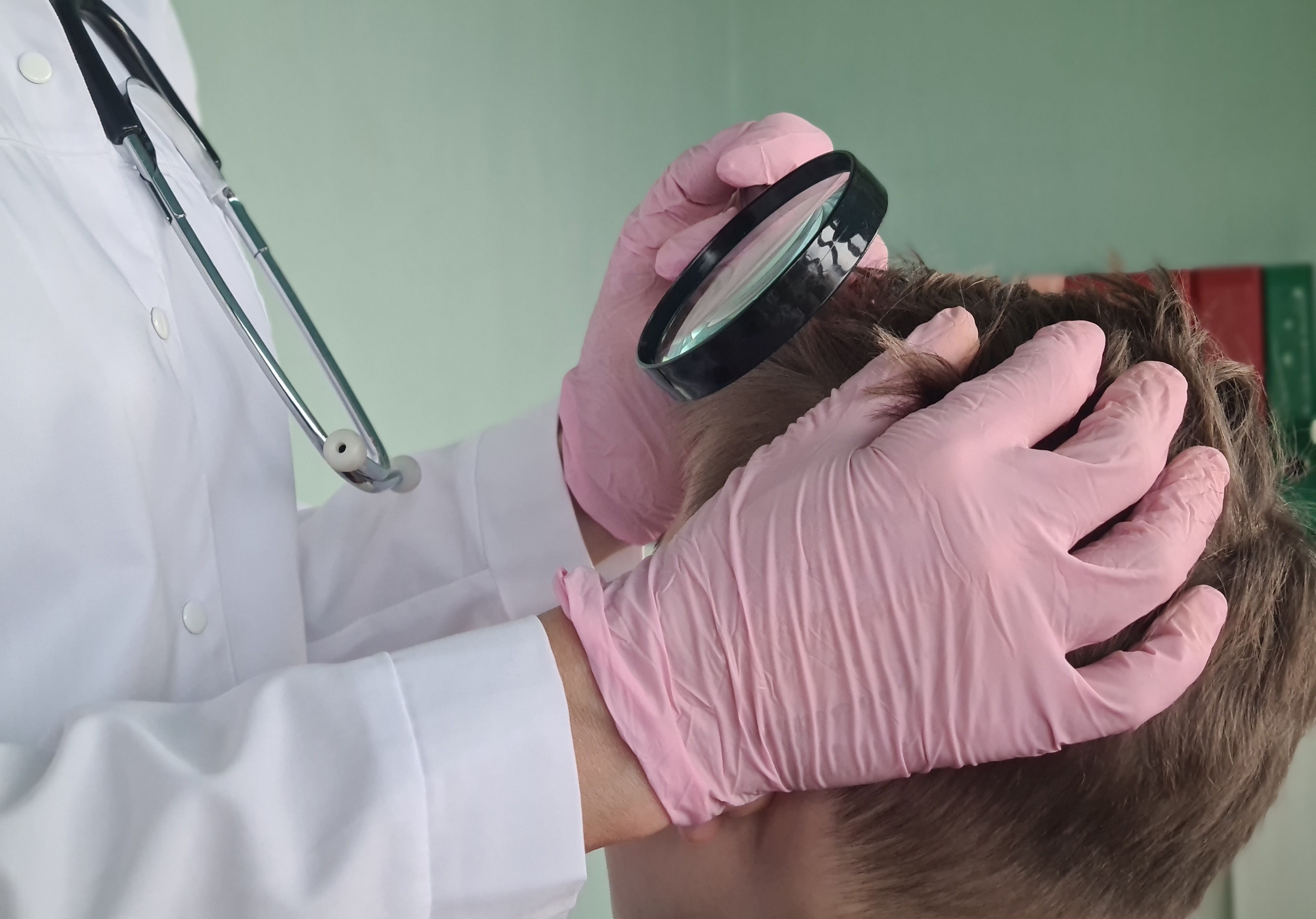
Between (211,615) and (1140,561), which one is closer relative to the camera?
(1140,561)

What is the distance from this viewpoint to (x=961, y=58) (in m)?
2.12

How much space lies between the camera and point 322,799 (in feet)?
1.57

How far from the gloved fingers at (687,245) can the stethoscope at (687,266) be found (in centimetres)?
2

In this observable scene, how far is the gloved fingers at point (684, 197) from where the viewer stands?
767 millimetres

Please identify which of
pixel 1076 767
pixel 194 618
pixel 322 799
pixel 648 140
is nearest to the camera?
pixel 322 799

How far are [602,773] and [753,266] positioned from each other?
36cm

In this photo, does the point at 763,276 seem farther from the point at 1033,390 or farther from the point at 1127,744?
the point at 1127,744

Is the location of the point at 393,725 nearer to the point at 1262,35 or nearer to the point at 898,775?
the point at 898,775

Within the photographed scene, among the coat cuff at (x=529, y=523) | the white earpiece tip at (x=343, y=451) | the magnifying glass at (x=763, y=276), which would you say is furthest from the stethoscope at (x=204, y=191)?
the magnifying glass at (x=763, y=276)

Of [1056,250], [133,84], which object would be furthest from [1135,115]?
[133,84]

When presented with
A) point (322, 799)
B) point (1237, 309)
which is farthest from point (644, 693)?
point (1237, 309)

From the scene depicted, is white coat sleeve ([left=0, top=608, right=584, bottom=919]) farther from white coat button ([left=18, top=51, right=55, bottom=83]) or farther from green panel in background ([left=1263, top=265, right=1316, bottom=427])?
green panel in background ([left=1263, top=265, right=1316, bottom=427])

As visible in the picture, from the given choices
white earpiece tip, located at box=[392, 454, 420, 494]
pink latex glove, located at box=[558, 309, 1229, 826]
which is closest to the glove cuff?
pink latex glove, located at box=[558, 309, 1229, 826]

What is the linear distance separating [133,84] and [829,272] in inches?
23.9
